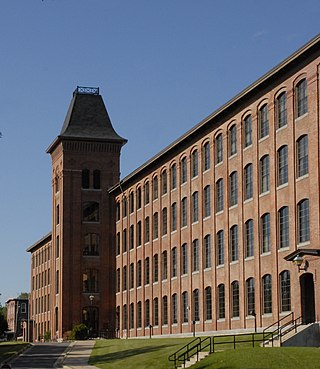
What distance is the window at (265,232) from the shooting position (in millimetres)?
52562

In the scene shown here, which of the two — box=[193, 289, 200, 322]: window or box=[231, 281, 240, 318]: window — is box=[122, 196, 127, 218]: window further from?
box=[231, 281, 240, 318]: window

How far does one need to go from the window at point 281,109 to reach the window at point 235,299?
36.8ft

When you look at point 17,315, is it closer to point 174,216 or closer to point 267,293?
point 174,216

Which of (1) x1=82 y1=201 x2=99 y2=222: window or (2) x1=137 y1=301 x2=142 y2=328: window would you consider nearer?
(2) x1=137 y1=301 x2=142 y2=328: window

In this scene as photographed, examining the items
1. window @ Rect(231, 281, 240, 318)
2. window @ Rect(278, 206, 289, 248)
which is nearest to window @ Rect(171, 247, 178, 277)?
window @ Rect(231, 281, 240, 318)

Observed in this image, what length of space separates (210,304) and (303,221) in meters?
14.8

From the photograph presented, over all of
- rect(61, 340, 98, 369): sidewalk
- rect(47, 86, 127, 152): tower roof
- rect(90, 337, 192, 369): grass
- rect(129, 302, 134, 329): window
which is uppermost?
rect(47, 86, 127, 152): tower roof

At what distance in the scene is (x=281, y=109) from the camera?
5175 centimetres

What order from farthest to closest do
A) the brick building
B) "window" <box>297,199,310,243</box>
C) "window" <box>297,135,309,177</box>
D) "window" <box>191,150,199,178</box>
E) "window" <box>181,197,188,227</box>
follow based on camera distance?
"window" <box>181,197,188,227</box> → "window" <box>191,150,199,178</box> → the brick building → "window" <box>297,135,309,177</box> → "window" <box>297,199,310,243</box>

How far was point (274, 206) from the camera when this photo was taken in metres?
51.3

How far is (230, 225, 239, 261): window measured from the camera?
57075mm

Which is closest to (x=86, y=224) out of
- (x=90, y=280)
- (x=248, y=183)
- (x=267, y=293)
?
(x=90, y=280)

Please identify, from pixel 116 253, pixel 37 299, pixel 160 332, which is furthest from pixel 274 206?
pixel 37 299

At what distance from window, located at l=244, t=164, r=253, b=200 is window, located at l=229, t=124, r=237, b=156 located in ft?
7.29
